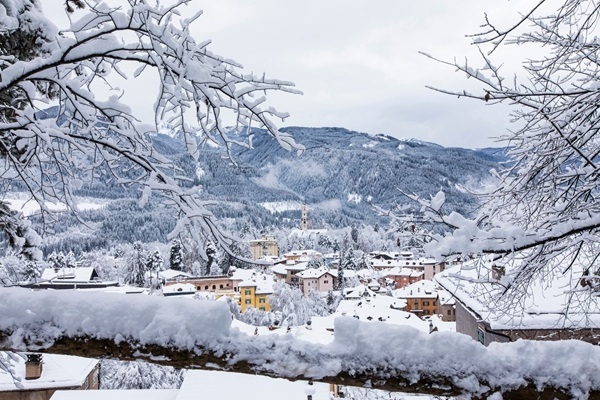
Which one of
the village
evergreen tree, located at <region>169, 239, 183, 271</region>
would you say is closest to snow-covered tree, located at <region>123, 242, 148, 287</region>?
the village

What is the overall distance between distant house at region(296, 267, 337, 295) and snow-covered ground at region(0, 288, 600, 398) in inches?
2424

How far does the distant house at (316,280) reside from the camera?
63.1 metres

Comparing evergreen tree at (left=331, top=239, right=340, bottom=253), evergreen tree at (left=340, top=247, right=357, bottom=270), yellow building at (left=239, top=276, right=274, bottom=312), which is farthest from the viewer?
evergreen tree at (left=331, top=239, right=340, bottom=253)

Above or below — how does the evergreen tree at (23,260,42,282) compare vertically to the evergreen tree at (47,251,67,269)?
above

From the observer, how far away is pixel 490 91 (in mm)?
3027

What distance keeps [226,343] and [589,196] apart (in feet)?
10.2

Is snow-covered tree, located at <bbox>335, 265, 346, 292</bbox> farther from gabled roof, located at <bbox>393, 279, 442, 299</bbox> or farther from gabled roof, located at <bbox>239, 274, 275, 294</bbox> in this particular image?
gabled roof, located at <bbox>393, 279, 442, 299</bbox>

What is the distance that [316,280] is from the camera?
6406 cm

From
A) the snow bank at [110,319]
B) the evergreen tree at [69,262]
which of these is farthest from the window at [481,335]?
the evergreen tree at [69,262]

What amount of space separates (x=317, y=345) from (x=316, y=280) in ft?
208

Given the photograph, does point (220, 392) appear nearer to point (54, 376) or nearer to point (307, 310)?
point (54, 376)

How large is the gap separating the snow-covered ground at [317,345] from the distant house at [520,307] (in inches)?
50.8

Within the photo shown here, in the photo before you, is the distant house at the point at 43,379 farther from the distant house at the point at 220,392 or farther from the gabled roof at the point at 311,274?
the gabled roof at the point at 311,274

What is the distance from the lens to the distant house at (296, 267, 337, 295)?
6306 centimetres
